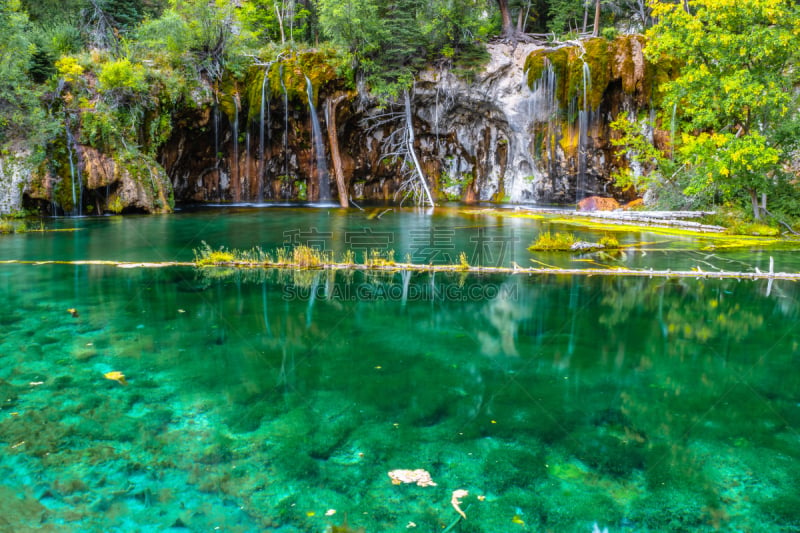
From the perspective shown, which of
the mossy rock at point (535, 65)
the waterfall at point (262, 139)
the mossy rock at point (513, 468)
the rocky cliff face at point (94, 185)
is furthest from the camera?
the mossy rock at point (535, 65)

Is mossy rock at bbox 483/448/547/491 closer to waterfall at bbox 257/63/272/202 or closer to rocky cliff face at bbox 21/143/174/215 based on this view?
rocky cliff face at bbox 21/143/174/215

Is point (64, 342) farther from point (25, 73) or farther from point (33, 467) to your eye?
point (25, 73)

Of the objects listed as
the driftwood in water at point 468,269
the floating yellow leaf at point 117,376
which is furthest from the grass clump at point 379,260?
the floating yellow leaf at point 117,376

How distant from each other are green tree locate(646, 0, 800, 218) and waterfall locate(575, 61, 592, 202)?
30.8ft

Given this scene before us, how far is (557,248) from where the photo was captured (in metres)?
16.0

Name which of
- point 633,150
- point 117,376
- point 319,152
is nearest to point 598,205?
point 633,150

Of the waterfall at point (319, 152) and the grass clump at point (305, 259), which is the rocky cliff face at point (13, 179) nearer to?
the waterfall at point (319, 152)

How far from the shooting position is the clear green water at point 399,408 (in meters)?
4.48

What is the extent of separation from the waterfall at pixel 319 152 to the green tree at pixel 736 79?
55.5 feet

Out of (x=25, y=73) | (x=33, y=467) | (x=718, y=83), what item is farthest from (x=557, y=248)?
(x=25, y=73)

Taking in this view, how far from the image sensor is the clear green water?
448 cm

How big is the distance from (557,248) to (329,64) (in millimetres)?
18644

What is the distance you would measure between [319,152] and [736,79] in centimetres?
2117

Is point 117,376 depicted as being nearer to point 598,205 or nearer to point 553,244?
point 553,244
